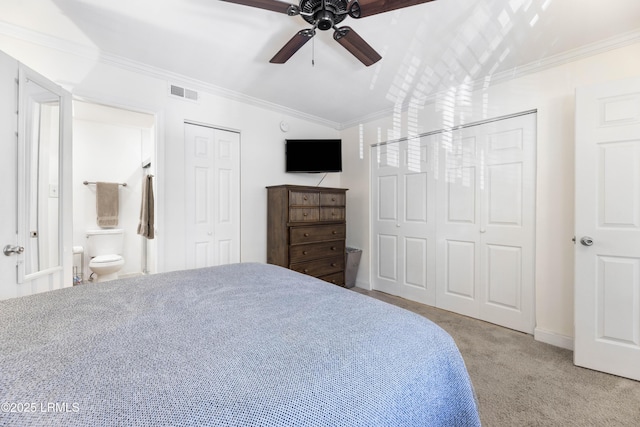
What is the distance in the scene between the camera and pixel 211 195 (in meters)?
3.03

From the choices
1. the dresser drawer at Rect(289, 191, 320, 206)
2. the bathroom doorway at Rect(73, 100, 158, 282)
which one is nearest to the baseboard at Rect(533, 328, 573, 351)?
the dresser drawer at Rect(289, 191, 320, 206)

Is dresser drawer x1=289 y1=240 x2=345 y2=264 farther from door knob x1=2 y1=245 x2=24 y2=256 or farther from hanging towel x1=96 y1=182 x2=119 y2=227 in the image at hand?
hanging towel x1=96 y1=182 x2=119 y2=227

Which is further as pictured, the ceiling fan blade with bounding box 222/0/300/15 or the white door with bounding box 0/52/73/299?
the white door with bounding box 0/52/73/299

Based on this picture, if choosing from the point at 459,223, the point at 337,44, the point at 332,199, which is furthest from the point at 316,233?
the point at 337,44

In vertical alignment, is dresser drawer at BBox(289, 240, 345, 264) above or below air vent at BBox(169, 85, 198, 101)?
below

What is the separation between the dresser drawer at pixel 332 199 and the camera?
3467 millimetres

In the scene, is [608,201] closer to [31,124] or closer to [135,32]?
[135,32]

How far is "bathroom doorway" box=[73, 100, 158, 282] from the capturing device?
397 centimetres

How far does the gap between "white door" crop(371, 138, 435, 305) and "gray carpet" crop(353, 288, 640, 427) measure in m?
1.00

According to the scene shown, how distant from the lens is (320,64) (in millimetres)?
2488

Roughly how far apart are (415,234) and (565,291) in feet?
4.87

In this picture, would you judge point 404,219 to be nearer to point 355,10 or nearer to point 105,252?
point 355,10

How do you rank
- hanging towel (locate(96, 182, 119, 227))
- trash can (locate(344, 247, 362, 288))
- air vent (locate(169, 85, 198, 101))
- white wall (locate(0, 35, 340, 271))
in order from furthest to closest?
hanging towel (locate(96, 182, 119, 227)), trash can (locate(344, 247, 362, 288)), air vent (locate(169, 85, 198, 101)), white wall (locate(0, 35, 340, 271))

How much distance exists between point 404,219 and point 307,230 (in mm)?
1304
